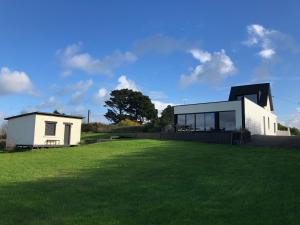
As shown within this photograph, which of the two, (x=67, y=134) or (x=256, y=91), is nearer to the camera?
(x=67, y=134)

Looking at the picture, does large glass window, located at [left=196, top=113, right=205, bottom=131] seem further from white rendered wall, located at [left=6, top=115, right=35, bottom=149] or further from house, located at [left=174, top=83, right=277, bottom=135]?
white rendered wall, located at [left=6, top=115, right=35, bottom=149]

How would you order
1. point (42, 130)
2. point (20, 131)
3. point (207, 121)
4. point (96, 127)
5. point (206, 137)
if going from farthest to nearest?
1. point (96, 127)
2. point (207, 121)
3. point (20, 131)
4. point (42, 130)
5. point (206, 137)

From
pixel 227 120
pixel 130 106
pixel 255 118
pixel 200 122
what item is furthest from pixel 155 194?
pixel 130 106

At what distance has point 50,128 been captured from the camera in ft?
103

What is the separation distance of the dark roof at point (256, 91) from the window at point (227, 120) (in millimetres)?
10135

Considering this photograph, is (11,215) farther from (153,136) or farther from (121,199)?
(153,136)

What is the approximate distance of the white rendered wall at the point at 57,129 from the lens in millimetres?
30013

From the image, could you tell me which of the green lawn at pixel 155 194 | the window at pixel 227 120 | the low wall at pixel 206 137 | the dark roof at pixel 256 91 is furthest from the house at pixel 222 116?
the green lawn at pixel 155 194

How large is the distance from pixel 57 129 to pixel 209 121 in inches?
561

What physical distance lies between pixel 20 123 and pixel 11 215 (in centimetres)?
2625

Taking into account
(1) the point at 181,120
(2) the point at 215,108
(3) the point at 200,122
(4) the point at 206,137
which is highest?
(2) the point at 215,108

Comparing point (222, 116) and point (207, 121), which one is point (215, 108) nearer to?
point (222, 116)

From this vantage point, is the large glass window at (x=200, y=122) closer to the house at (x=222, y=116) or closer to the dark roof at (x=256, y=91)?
the house at (x=222, y=116)

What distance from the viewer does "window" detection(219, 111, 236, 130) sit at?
101ft
